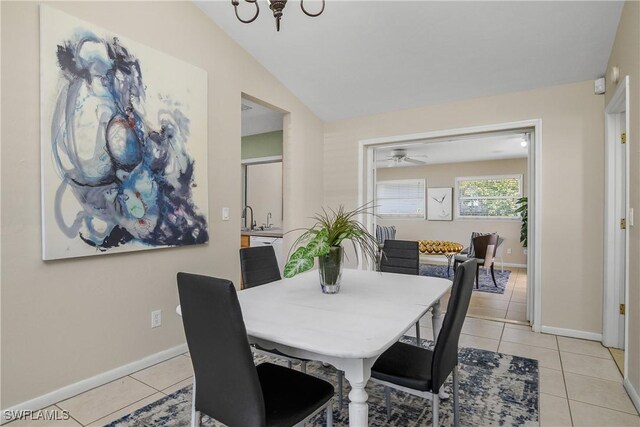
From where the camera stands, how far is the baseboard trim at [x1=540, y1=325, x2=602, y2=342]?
308cm

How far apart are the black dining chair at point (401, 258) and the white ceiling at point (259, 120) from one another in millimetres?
2411

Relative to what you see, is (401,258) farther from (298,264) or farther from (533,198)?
(533,198)

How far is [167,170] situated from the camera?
2.64 meters

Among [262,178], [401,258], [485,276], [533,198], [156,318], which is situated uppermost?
[262,178]

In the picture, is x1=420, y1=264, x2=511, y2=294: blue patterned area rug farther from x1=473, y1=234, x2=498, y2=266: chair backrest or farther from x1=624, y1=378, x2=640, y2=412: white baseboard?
x1=624, y1=378, x2=640, y2=412: white baseboard

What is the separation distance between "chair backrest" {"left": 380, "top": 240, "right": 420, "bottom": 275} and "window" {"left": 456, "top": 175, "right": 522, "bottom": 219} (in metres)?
5.67

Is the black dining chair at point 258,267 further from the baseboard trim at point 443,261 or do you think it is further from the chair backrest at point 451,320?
the baseboard trim at point 443,261

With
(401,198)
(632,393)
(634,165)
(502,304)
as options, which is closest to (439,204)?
(401,198)

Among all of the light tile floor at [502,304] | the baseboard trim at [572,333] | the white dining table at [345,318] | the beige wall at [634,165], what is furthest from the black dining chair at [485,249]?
the white dining table at [345,318]

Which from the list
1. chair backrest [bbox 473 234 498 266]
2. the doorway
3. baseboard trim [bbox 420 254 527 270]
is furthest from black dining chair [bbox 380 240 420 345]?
baseboard trim [bbox 420 254 527 270]

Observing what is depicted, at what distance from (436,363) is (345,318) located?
16.9 inches

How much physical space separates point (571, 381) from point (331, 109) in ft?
11.3

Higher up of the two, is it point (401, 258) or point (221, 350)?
point (401, 258)

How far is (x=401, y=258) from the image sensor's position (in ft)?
9.05
